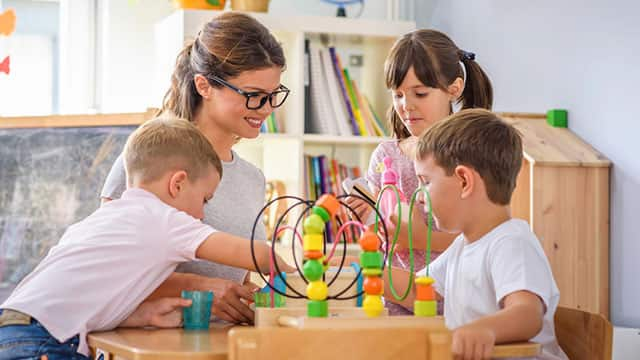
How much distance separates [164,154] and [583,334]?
0.84m

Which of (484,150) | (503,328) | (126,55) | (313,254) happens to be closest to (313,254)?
(313,254)

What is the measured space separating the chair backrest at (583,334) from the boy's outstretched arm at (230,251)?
0.59 meters

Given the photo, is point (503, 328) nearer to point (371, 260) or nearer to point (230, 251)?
point (371, 260)

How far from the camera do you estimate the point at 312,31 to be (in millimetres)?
4074

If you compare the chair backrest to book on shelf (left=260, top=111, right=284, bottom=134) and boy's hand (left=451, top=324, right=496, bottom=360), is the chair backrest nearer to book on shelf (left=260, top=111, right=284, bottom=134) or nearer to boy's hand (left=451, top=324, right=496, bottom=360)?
boy's hand (left=451, top=324, right=496, bottom=360)

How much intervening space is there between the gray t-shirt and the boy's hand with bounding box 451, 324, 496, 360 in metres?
0.74

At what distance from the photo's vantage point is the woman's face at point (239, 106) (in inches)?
87.0

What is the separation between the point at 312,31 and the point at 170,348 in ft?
8.76

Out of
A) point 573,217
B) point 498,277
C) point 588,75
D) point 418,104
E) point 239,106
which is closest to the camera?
point 498,277

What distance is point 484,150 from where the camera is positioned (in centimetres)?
187

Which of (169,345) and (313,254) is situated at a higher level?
(313,254)

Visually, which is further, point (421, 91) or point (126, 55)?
point (126, 55)

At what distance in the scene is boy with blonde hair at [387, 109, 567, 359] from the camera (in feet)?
5.83

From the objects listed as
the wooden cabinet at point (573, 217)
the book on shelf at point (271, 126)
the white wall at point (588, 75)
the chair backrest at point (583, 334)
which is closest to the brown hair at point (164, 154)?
the chair backrest at point (583, 334)
